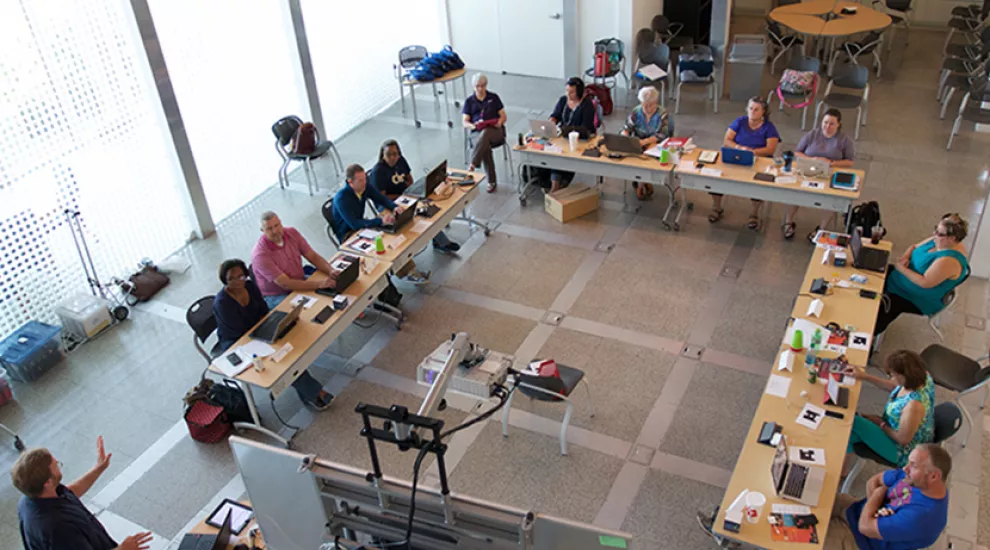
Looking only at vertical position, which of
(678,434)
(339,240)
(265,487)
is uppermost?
(265,487)

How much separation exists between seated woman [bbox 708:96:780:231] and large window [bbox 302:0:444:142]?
5297mm

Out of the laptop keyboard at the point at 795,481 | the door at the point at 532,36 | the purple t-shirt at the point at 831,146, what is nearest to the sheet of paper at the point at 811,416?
the laptop keyboard at the point at 795,481

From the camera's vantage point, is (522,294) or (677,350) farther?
(522,294)

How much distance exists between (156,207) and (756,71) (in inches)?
305

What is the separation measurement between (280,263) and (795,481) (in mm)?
4299

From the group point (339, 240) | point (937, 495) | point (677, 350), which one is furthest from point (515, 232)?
point (937, 495)

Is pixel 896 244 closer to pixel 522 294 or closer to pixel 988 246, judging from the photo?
pixel 988 246

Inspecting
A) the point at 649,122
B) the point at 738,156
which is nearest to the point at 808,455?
the point at 738,156

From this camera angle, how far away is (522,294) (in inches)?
306

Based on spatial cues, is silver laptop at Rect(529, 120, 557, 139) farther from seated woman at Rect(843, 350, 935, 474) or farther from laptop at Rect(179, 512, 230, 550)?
laptop at Rect(179, 512, 230, 550)

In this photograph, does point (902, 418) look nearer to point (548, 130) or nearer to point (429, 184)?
point (429, 184)

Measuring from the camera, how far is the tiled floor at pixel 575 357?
579cm

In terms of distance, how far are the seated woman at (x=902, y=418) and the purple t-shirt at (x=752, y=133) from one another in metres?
3.66

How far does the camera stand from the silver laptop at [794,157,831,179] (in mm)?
7602
